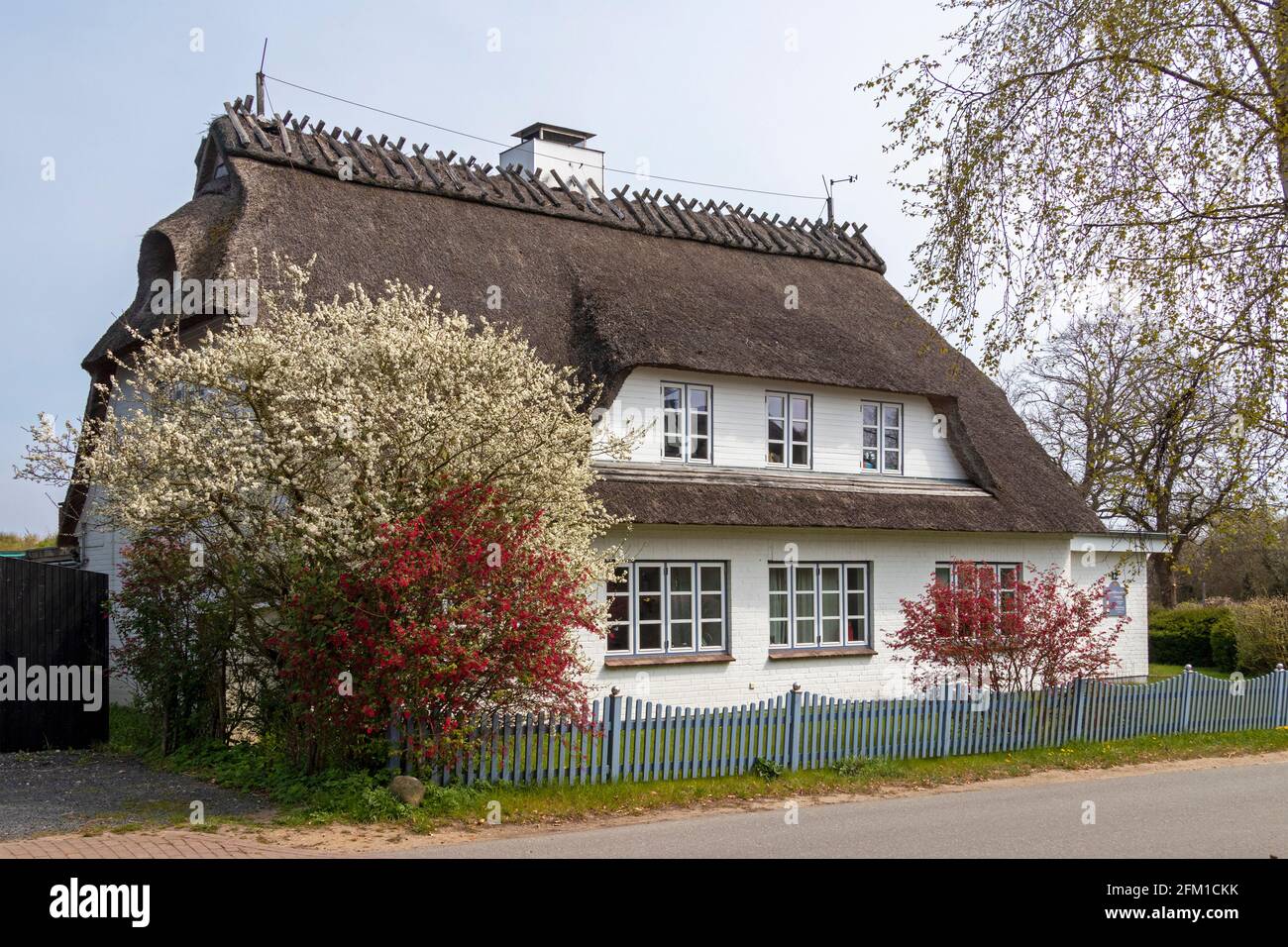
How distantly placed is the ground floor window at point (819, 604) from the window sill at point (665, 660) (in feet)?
3.73

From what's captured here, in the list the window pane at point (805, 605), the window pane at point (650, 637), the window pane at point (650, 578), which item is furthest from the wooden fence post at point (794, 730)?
the window pane at point (805, 605)

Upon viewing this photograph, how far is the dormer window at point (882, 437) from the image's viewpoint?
20.3m

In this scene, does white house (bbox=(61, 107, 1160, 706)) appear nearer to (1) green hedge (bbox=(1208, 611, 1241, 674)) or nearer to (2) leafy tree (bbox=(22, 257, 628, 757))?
(2) leafy tree (bbox=(22, 257, 628, 757))

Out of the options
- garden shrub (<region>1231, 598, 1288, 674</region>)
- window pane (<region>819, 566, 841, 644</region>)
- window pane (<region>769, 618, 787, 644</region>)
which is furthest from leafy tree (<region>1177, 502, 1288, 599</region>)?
window pane (<region>769, 618, 787, 644</region>)

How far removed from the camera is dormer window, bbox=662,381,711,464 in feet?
59.4

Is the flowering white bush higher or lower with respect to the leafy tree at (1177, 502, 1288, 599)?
higher

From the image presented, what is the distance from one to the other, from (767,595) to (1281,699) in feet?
27.1

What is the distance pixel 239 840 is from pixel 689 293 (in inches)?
503

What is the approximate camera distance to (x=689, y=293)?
2012cm

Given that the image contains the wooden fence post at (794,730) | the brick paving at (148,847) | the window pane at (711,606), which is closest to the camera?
the brick paving at (148,847)

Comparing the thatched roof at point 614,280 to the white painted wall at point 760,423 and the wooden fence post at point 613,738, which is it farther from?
the wooden fence post at point 613,738

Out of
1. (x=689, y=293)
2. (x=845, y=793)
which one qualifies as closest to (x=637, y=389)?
(x=689, y=293)

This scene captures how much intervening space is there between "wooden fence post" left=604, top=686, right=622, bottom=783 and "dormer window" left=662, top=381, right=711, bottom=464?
5.96 metres
